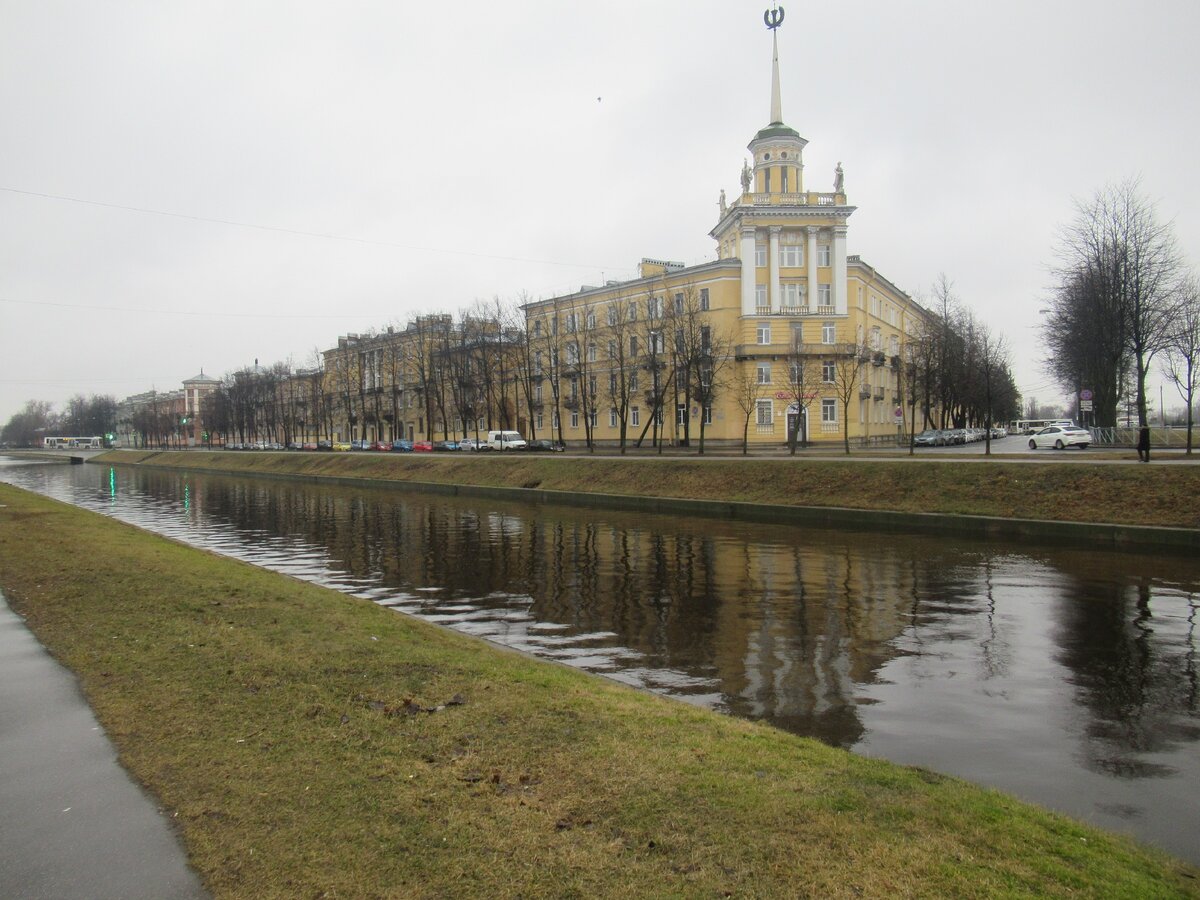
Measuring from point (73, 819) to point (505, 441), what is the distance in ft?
222

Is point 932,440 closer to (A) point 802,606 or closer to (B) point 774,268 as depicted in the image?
(B) point 774,268

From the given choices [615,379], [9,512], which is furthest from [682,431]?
[9,512]

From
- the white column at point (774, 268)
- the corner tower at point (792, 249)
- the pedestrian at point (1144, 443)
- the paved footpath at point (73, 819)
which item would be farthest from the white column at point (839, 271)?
the paved footpath at point (73, 819)

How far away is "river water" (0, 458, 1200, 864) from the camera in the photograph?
287 inches

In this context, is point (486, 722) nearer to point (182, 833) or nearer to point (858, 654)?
point (182, 833)

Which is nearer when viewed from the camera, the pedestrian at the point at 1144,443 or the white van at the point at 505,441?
the pedestrian at the point at 1144,443

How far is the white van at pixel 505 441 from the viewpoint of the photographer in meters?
70.1

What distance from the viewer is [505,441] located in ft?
Answer: 237

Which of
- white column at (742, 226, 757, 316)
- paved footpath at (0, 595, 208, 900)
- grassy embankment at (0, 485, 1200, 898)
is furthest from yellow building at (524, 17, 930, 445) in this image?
paved footpath at (0, 595, 208, 900)

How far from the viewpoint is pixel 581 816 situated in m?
4.75

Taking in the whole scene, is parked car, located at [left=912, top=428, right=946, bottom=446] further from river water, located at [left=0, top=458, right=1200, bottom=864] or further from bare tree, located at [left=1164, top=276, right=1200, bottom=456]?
river water, located at [left=0, top=458, right=1200, bottom=864]

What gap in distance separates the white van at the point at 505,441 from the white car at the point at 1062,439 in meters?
41.4

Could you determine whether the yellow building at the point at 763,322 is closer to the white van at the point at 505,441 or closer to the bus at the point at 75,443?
the white van at the point at 505,441

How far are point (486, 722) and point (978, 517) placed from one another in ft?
70.4
